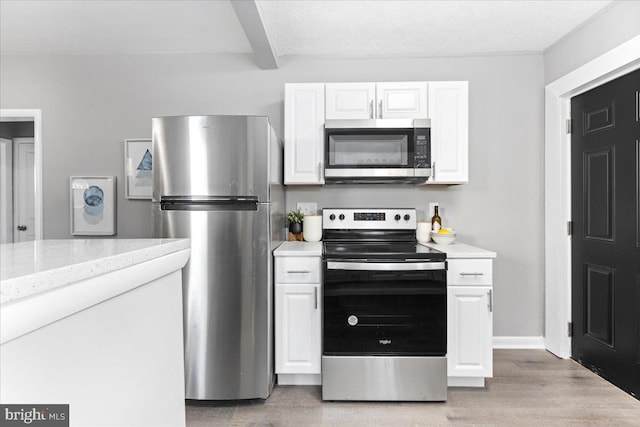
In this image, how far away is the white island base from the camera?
57 cm

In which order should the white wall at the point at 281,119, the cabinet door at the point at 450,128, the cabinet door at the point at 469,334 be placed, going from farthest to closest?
the white wall at the point at 281,119 < the cabinet door at the point at 450,128 < the cabinet door at the point at 469,334

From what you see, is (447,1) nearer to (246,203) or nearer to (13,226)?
(246,203)

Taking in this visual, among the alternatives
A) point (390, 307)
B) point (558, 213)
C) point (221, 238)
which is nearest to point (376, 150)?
point (390, 307)

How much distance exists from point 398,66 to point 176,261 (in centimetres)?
268

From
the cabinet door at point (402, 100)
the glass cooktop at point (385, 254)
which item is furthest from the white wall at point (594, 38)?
the glass cooktop at point (385, 254)

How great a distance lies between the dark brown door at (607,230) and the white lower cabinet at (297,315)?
1.84 m

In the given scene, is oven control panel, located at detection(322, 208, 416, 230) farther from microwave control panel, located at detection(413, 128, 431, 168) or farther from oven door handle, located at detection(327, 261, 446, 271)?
oven door handle, located at detection(327, 261, 446, 271)

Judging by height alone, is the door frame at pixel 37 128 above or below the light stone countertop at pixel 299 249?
above

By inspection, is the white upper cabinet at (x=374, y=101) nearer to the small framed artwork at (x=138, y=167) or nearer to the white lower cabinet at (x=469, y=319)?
the white lower cabinet at (x=469, y=319)

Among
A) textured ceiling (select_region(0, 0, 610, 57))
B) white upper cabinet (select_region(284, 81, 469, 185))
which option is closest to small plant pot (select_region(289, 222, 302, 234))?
white upper cabinet (select_region(284, 81, 469, 185))

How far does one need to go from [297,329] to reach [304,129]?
1.39 m

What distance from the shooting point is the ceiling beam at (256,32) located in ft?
7.25

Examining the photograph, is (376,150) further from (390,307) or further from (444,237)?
(390,307)

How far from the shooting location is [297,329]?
2.49 meters
